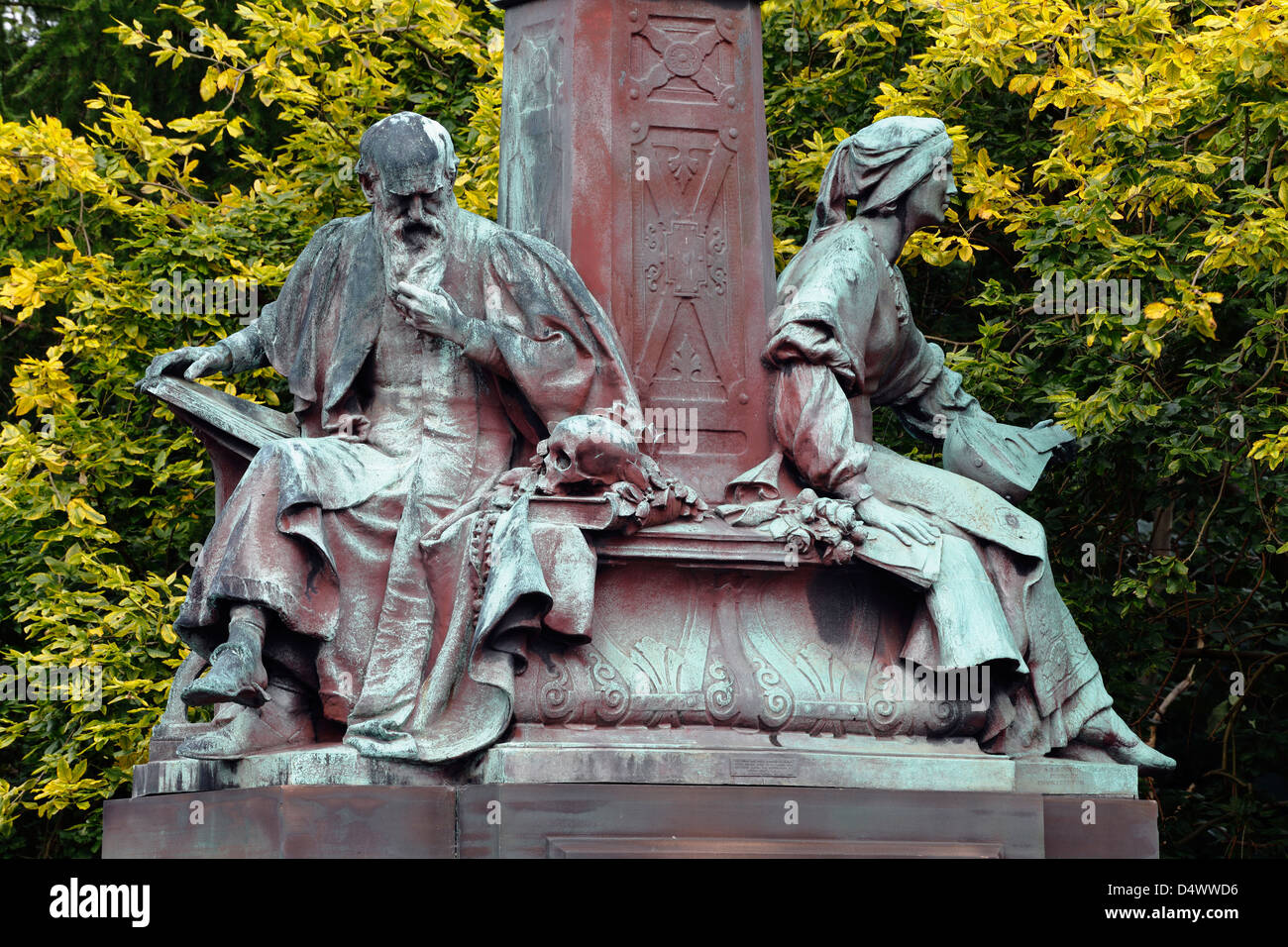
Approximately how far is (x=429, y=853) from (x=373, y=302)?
232 centimetres

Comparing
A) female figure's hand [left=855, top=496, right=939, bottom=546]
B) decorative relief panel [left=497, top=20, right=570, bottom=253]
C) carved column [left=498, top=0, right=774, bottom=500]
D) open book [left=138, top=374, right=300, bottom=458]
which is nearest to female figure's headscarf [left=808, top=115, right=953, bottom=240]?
carved column [left=498, top=0, right=774, bottom=500]

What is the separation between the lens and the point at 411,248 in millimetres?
10039

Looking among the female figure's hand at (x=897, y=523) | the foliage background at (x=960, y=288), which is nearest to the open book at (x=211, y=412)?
the female figure's hand at (x=897, y=523)

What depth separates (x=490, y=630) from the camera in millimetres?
9180

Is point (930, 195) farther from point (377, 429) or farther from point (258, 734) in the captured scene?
point (258, 734)

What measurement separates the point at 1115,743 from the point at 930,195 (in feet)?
7.76

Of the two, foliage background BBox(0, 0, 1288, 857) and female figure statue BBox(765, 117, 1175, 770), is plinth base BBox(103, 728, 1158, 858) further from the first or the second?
foliage background BBox(0, 0, 1288, 857)

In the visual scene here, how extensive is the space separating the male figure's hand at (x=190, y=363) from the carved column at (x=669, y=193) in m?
1.33

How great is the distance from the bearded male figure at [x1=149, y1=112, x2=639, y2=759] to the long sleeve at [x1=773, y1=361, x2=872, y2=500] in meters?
0.66

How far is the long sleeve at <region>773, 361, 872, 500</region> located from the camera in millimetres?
10023

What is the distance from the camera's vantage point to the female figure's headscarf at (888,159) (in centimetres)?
1064

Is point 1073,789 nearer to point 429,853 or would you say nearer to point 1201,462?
point 429,853

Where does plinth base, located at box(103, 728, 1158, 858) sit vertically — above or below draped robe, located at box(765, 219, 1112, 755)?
below
